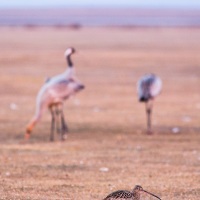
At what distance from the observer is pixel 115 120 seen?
2058cm

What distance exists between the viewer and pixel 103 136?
18188mm

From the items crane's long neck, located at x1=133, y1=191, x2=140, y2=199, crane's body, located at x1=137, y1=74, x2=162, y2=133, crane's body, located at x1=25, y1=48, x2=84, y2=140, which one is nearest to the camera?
crane's long neck, located at x1=133, y1=191, x2=140, y2=199

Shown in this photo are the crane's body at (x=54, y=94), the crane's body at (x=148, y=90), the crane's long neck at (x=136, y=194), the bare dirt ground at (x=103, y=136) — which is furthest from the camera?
the crane's body at (x=148, y=90)

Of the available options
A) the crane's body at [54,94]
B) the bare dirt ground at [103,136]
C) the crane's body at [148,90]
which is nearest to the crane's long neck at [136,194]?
the bare dirt ground at [103,136]

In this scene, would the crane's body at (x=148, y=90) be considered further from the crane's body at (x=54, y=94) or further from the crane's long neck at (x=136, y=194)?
the crane's long neck at (x=136, y=194)

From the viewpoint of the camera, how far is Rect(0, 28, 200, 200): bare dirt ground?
41.6 ft

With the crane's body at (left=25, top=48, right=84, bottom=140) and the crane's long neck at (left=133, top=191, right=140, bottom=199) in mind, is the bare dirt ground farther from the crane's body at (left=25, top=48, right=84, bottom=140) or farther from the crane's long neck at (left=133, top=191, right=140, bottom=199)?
the crane's long neck at (left=133, top=191, right=140, bottom=199)

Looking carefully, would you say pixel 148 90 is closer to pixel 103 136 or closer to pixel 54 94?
pixel 103 136

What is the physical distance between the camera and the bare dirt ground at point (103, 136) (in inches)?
500

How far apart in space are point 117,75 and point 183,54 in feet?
36.5

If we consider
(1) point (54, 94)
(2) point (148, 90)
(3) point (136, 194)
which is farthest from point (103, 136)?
(3) point (136, 194)

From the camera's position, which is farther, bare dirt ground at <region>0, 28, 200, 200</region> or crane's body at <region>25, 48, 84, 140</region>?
crane's body at <region>25, 48, 84, 140</region>

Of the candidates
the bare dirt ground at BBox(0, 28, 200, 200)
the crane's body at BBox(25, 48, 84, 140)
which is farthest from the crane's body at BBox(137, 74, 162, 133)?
the crane's body at BBox(25, 48, 84, 140)

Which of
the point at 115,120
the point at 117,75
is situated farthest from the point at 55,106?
the point at 117,75
